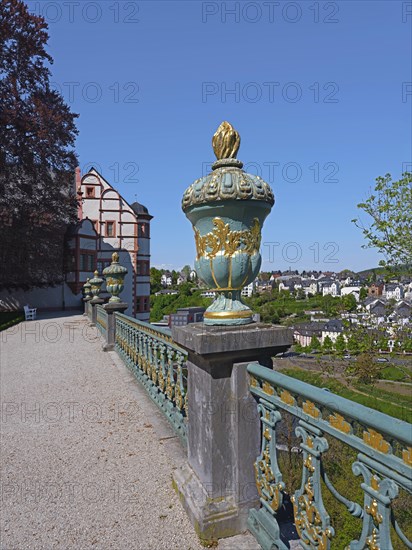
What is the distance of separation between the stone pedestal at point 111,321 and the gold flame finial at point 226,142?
280 inches

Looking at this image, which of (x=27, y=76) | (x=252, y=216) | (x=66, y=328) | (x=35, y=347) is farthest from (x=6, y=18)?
(x=252, y=216)

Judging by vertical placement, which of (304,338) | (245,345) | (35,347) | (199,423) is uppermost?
(245,345)

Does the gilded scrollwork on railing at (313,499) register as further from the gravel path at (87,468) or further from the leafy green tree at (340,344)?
the leafy green tree at (340,344)

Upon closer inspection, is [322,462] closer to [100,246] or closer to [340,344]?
[340,344]

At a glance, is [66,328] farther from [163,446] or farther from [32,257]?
[163,446]

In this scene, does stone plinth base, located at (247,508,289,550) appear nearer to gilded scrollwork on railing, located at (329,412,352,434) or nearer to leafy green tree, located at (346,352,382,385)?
gilded scrollwork on railing, located at (329,412,352,434)

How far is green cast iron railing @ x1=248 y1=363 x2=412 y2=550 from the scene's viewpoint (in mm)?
1268

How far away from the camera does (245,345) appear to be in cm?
227

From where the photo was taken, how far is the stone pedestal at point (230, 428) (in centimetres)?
228

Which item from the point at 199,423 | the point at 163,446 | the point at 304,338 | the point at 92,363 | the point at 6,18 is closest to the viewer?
the point at 199,423

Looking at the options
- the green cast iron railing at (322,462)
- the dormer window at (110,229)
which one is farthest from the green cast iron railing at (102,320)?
the dormer window at (110,229)

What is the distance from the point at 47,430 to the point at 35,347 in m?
6.84

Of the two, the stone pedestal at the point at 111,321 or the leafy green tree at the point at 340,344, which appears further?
the leafy green tree at the point at 340,344

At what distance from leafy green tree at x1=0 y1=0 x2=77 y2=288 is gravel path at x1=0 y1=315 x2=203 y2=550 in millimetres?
15417
